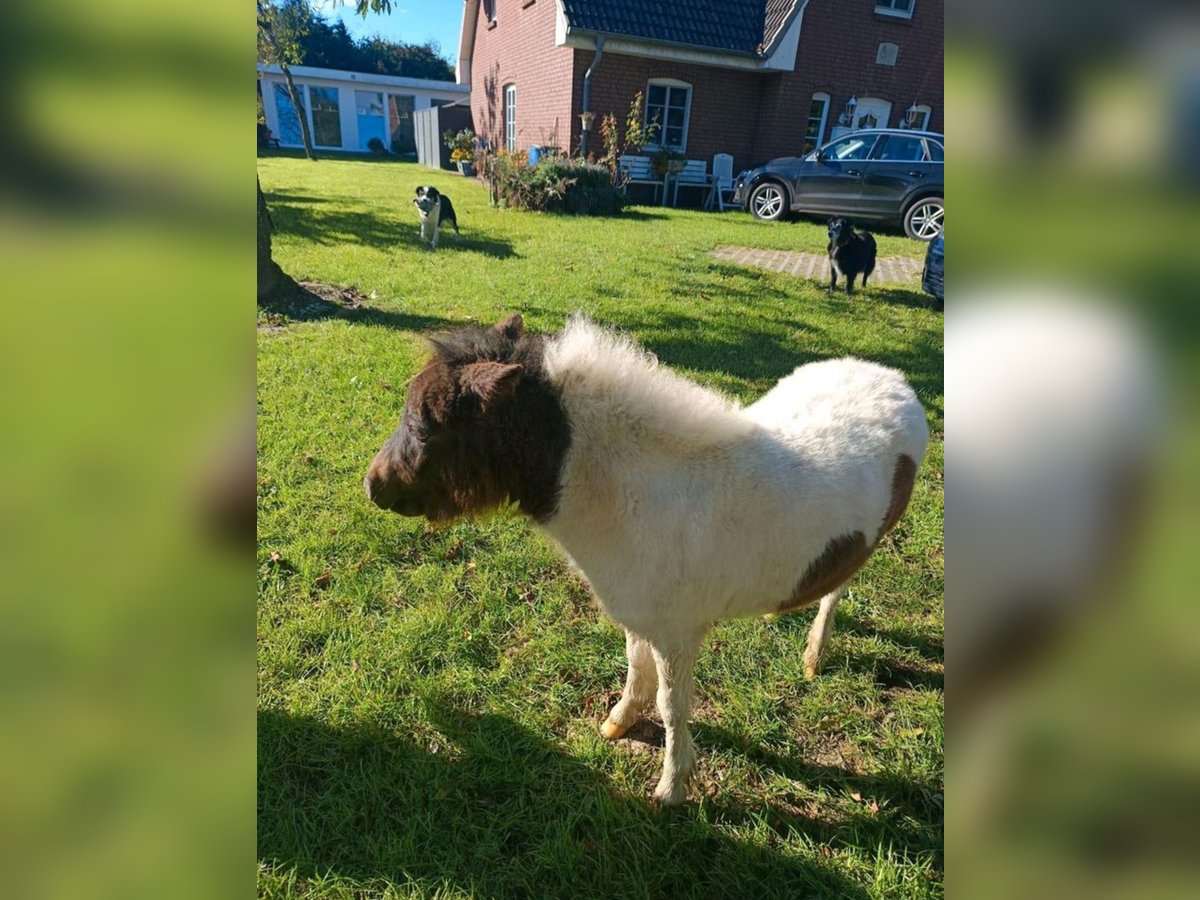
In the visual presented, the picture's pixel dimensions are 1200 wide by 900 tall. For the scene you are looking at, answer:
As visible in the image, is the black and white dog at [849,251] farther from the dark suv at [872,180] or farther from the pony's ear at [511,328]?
the pony's ear at [511,328]

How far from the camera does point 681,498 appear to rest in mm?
2232

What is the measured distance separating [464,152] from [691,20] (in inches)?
399

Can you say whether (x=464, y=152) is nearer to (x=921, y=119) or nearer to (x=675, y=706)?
(x=921, y=119)

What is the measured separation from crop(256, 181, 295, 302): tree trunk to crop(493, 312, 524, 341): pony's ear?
5.56 meters

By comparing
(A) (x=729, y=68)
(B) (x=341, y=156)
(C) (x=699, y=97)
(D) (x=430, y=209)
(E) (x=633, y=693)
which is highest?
(A) (x=729, y=68)

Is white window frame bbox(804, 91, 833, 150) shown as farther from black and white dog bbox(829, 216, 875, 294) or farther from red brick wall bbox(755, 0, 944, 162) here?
black and white dog bbox(829, 216, 875, 294)

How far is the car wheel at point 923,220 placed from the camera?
43.1 ft

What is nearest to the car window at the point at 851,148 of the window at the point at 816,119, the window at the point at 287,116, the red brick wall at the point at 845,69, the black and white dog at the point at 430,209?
the red brick wall at the point at 845,69

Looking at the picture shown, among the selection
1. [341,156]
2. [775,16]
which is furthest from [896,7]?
[341,156]

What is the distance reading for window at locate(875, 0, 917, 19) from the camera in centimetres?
1772

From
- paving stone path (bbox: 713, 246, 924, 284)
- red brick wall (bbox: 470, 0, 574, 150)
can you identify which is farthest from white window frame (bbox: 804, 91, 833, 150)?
paving stone path (bbox: 713, 246, 924, 284)
